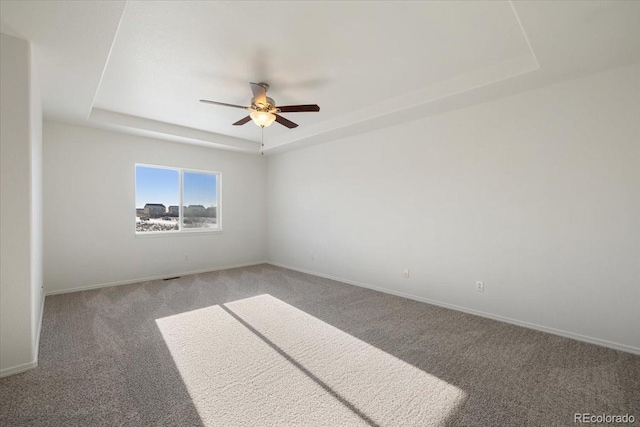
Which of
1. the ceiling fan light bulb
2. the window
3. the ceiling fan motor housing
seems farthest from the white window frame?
the ceiling fan motor housing

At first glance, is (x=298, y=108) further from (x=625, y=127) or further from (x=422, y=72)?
(x=625, y=127)

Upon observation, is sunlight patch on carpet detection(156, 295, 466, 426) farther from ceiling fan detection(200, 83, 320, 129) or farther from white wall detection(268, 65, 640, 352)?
ceiling fan detection(200, 83, 320, 129)

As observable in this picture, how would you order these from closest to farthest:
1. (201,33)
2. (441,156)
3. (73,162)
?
(201,33)
(441,156)
(73,162)

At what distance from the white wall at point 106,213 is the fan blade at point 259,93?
315cm

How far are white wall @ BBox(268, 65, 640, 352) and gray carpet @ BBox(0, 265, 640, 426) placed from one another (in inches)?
14.6

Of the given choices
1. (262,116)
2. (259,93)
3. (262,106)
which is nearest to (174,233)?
(262,116)

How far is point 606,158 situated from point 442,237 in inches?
71.1

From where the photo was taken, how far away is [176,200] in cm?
557

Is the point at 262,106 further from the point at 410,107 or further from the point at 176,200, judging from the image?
the point at 176,200

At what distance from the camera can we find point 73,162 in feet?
14.2

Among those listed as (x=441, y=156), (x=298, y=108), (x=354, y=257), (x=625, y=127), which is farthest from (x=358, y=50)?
(x=354, y=257)

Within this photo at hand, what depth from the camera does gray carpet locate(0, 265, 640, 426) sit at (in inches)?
71.1

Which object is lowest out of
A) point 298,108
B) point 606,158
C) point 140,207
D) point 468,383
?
point 468,383

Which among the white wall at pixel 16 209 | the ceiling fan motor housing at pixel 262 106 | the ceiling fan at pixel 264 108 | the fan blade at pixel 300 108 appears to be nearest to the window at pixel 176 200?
the white wall at pixel 16 209
